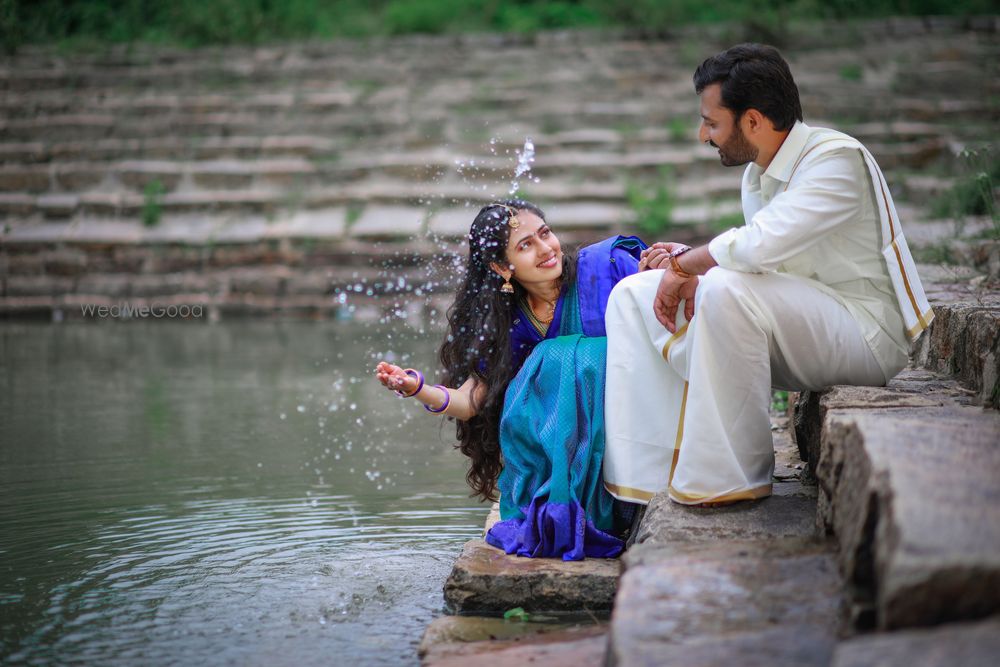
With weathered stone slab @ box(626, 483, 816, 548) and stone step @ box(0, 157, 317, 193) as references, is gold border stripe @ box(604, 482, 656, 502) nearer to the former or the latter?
weathered stone slab @ box(626, 483, 816, 548)

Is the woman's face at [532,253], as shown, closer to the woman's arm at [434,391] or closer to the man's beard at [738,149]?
the woman's arm at [434,391]

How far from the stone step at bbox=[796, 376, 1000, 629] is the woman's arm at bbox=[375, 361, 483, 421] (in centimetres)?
112

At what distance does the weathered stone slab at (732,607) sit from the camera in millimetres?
1790

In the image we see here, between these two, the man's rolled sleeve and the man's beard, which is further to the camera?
the man's beard

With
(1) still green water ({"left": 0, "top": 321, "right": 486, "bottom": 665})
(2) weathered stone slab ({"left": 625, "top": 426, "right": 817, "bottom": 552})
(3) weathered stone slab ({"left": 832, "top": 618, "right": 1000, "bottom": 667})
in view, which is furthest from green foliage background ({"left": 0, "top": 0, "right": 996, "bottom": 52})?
(3) weathered stone slab ({"left": 832, "top": 618, "right": 1000, "bottom": 667})

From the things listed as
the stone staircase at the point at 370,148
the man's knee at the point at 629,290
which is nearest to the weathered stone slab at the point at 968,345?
the man's knee at the point at 629,290

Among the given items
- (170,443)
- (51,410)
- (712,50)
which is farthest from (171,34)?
(170,443)

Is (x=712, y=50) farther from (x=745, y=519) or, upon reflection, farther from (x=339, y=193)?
(x=745, y=519)

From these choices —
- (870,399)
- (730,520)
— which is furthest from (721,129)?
(730,520)

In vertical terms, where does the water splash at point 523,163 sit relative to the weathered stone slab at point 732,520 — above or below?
above

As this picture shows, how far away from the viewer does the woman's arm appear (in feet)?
9.96

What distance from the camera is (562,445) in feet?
9.59

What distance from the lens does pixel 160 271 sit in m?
9.63

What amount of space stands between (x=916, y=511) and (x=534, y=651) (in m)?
0.89
